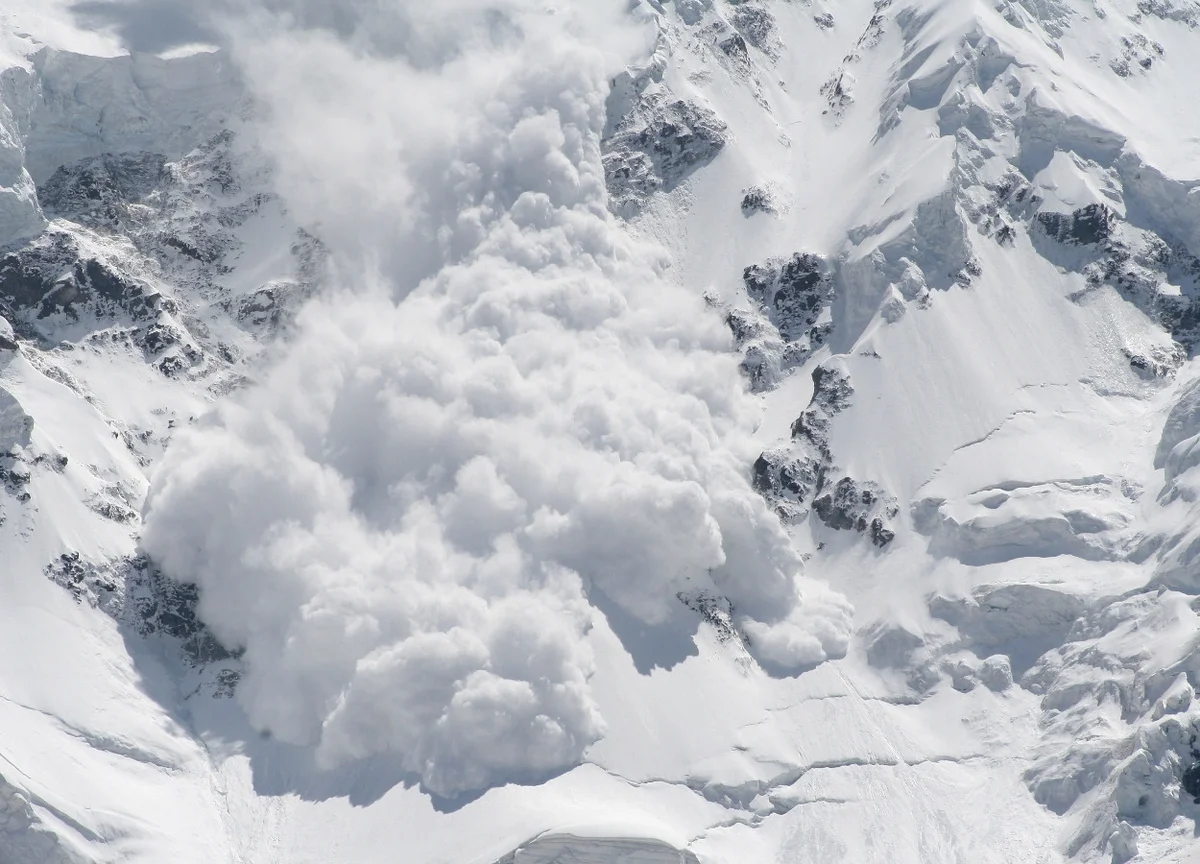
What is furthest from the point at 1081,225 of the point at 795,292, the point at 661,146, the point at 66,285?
the point at 66,285

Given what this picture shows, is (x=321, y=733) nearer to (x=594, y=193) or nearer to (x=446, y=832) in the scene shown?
(x=446, y=832)

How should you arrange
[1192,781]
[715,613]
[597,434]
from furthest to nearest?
[597,434] < [715,613] < [1192,781]

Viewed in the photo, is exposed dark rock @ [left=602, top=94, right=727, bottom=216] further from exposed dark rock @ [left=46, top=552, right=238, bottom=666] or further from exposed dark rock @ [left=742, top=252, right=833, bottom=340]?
exposed dark rock @ [left=46, top=552, right=238, bottom=666]

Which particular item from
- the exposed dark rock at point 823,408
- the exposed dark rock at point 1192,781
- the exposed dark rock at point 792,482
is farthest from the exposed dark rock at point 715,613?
the exposed dark rock at point 1192,781

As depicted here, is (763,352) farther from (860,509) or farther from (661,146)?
(661,146)

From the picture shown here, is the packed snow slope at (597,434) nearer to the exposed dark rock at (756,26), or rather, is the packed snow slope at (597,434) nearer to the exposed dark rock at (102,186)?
the exposed dark rock at (102,186)

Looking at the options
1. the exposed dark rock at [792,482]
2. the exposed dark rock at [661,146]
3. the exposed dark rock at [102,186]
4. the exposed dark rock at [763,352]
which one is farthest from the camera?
the exposed dark rock at [661,146]

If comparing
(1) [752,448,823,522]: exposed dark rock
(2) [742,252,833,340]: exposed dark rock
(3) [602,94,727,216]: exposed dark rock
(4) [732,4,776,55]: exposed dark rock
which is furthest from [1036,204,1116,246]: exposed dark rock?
(4) [732,4,776,55]: exposed dark rock
